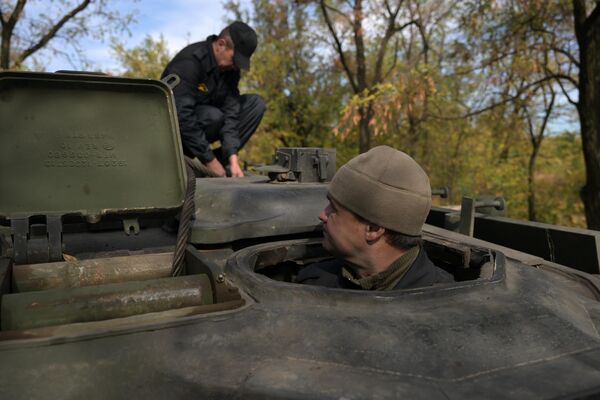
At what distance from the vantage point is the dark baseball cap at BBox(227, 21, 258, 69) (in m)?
4.45

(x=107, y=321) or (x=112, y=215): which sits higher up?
(x=112, y=215)

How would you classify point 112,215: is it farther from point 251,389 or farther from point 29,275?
point 251,389

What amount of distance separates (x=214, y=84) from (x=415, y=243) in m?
3.07

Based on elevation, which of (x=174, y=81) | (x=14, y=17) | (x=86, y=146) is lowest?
(x=86, y=146)

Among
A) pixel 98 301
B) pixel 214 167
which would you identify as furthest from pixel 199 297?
pixel 214 167

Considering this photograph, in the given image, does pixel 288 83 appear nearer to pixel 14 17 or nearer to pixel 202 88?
pixel 14 17

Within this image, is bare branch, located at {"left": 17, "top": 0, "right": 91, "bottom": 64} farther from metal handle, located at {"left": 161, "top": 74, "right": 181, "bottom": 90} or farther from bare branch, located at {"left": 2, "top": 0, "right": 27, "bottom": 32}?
metal handle, located at {"left": 161, "top": 74, "right": 181, "bottom": 90}

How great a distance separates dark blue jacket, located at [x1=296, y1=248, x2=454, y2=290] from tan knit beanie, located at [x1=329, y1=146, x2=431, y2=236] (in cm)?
15

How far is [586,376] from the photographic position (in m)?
1.38

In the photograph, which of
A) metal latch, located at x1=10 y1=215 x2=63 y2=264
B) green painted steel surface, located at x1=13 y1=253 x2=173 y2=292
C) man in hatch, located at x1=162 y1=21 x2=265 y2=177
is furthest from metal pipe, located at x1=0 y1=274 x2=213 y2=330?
man in hatch, located at x1=162 y1=21 x2=265 y2=177

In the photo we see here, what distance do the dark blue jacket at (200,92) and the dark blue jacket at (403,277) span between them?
2319mm

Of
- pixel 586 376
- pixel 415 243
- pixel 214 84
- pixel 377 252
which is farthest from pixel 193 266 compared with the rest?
pixel 214 84

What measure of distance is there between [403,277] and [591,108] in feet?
20.7

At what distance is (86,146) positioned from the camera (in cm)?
229
